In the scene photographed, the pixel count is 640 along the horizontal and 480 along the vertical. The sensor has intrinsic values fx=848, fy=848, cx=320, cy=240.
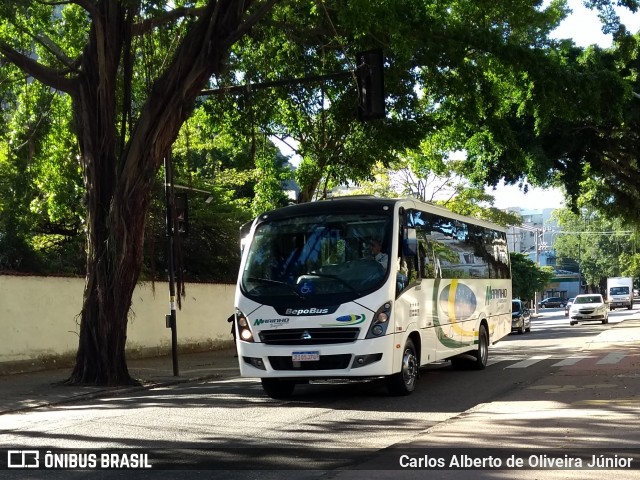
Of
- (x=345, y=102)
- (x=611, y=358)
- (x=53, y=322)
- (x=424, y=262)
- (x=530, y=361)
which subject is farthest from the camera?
(x=345, y=102)

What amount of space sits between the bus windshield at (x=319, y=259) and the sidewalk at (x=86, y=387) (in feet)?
12.8

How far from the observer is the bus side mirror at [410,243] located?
12.6 meters

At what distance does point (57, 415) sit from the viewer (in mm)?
11898

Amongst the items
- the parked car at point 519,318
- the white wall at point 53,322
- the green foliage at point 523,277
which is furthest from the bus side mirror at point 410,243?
the green foliage at point 523,277

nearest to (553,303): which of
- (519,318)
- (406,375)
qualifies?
(519,318)

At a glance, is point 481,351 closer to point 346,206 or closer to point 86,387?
point 346,206

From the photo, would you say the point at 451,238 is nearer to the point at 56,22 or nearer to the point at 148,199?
the point at 148,199

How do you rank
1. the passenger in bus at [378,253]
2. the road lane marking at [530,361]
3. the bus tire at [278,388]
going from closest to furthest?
the passenger in bus at [378,253] → the bus tire at [278,388] → the road lane marking at [530,361]

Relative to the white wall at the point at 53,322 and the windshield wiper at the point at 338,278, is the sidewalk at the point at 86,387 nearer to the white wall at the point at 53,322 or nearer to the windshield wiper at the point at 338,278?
the white wall at the point at 53,322

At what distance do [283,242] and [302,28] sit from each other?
7.32 metres

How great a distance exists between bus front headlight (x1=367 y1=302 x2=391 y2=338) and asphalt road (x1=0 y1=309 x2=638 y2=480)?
3.36ft

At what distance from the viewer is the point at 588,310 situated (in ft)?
145

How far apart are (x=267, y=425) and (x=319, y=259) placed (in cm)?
304

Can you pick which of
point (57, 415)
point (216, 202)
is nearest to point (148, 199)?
point (57, 415)
